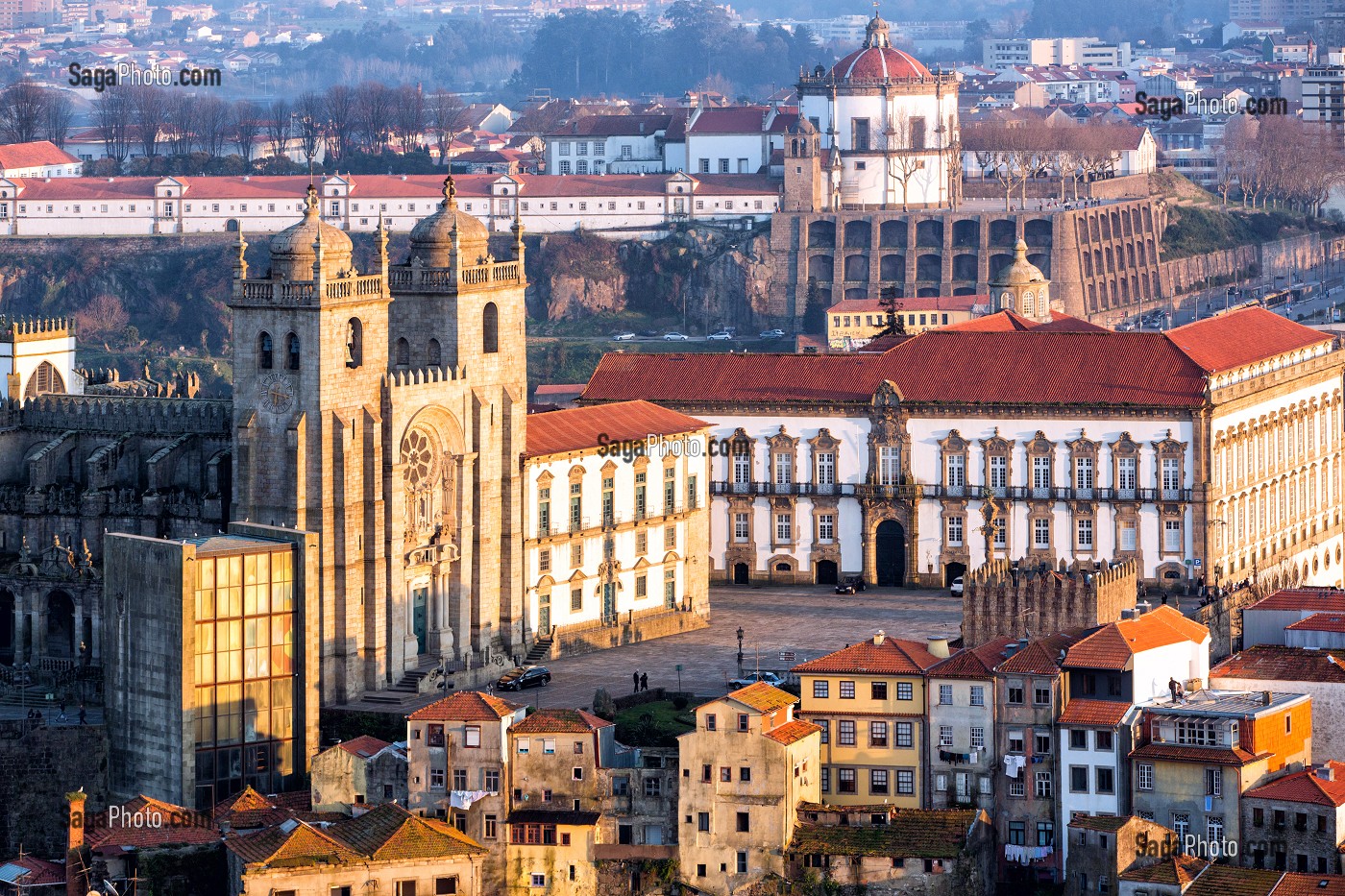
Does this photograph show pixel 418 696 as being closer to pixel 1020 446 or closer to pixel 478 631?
pixel 478 631

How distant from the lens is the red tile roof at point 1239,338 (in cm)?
14500

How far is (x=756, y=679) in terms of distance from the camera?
119 meters

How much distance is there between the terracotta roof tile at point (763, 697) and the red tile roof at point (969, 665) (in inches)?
182

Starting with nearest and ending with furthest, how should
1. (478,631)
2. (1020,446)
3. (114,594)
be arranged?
→ (114,594), (478,631), (1020,446)

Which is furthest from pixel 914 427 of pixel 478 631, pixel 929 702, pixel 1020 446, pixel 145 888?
pixel 145 888

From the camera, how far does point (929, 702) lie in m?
109

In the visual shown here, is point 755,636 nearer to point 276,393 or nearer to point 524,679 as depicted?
point 524,679

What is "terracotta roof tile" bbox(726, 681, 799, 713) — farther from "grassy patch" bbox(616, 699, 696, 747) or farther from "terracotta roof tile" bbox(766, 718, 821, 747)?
"grassy patch" bbox(616, 699, 696, 747)

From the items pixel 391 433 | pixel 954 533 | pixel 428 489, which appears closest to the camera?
pixel 391 433

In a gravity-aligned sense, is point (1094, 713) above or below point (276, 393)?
below

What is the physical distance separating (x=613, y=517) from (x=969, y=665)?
25.1 m

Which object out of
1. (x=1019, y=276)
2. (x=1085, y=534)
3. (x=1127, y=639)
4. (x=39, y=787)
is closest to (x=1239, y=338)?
(x=1085, y=534)

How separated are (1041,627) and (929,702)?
6677 mm

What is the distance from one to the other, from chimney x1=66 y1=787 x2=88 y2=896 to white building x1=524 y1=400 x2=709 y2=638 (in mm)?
24738
